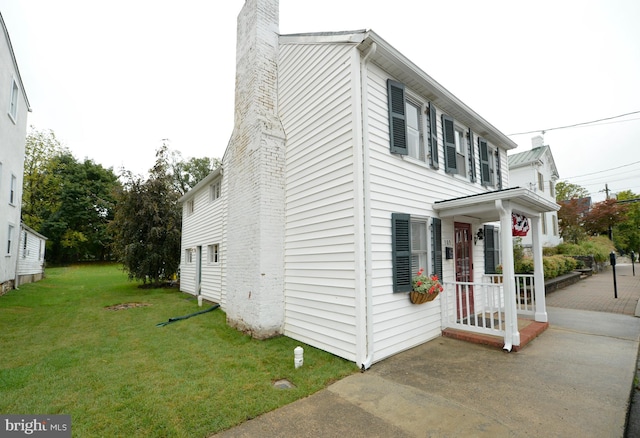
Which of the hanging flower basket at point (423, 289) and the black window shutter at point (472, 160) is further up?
the black window shutter at point (472, 160)

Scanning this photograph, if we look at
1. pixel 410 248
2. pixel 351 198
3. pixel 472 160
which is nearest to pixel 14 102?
pixel 351 198

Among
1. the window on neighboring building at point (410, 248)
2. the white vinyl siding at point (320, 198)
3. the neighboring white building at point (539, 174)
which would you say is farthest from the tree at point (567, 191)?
the white vinyl siding at point (320, 198)

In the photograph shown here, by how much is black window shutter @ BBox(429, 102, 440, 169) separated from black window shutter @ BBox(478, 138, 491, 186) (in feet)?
8.89

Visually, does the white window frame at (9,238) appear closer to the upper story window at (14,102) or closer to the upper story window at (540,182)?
the upper story window at (14,102)

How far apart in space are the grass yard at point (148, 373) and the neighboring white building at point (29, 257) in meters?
11.5

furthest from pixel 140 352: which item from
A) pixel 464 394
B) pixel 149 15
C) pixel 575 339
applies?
pixel 149 15

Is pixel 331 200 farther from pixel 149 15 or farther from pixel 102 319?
pixel 149 15

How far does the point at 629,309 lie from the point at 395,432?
941 centimetres

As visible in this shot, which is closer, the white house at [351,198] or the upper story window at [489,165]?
the white house at [351,198]

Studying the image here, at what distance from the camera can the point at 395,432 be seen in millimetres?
2820

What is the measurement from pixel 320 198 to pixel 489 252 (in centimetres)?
563

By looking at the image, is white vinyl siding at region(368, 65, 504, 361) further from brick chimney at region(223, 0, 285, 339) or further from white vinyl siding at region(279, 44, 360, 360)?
brick chimney at region(223, 0, 285, 339)

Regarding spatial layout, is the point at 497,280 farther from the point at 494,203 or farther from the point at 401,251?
the point at 401,251

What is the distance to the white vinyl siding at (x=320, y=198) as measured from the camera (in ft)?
16.1
